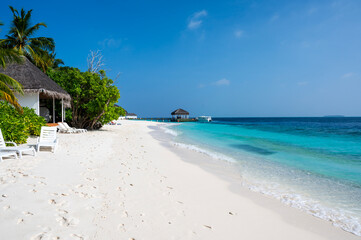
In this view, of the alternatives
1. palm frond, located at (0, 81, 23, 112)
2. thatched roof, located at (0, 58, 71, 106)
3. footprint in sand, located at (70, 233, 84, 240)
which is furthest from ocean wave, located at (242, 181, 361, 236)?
thatched roof, located at (0, 58, 71, 106)

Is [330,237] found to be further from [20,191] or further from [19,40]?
[19,40]

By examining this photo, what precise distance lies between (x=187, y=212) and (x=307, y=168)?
561 cm

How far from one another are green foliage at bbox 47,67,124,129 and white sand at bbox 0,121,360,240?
10075mm

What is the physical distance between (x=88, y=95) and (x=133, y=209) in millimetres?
13609

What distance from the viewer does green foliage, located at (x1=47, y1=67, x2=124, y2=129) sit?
14.1 metres

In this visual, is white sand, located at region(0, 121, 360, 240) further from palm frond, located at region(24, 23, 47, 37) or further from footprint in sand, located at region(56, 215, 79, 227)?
palm frond, located at region(24, 23, 47, 37)

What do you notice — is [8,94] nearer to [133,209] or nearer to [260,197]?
[133,209]

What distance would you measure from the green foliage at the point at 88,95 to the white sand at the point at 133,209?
397 inches

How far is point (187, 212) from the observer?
9.27ft

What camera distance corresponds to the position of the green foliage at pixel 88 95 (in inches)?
554

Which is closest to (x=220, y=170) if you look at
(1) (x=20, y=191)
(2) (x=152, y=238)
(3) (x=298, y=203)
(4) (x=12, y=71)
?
(3) (x=298, y=203)

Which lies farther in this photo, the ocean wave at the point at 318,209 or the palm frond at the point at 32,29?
the palm frond at the point at 32,29

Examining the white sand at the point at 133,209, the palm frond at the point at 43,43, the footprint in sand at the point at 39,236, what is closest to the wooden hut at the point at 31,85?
the white sand at the point at 133,209

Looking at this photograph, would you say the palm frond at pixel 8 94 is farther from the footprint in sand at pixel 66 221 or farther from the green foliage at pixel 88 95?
the footprint in sand at pixel 66 221
